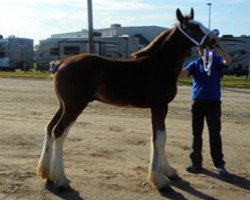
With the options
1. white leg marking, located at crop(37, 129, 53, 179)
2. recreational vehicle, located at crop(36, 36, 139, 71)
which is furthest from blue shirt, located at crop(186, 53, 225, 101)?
recreational vehicle, located at crop(36, 36, 139, 71)

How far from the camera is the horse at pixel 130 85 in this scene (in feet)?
23.5

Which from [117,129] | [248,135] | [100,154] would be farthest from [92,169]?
[248,135]

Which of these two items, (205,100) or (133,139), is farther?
(133,139)

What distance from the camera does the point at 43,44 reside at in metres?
41.4

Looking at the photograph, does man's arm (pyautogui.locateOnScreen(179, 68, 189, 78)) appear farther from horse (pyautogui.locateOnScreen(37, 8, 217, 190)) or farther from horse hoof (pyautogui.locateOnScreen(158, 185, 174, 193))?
horse hoof (pyautogui.locateOnScreen(158, 185, 174, 193))

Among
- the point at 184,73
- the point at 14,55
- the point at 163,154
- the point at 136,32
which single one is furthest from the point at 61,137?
the point at 136,32

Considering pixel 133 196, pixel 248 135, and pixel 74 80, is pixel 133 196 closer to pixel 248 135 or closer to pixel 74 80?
pixel 74 80

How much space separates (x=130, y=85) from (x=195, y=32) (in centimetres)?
115

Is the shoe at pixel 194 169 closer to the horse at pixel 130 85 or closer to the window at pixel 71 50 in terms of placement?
the horse at pixel 130 85

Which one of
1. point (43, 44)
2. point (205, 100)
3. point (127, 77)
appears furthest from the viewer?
point (43, 44)

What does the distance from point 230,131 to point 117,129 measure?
8.06 feet

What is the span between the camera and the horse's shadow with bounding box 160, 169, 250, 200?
22.5 ft

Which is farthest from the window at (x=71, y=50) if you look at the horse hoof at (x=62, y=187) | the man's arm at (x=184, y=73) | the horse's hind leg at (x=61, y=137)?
the horse hoof at (x=62, y=187)

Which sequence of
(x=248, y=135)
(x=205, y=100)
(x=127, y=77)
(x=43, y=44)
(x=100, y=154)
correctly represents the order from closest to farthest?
(x=127, y=77)
(x=205, y=100)
(x=100, y=154)
(x=248, y=135)
(x=43, y=44)
